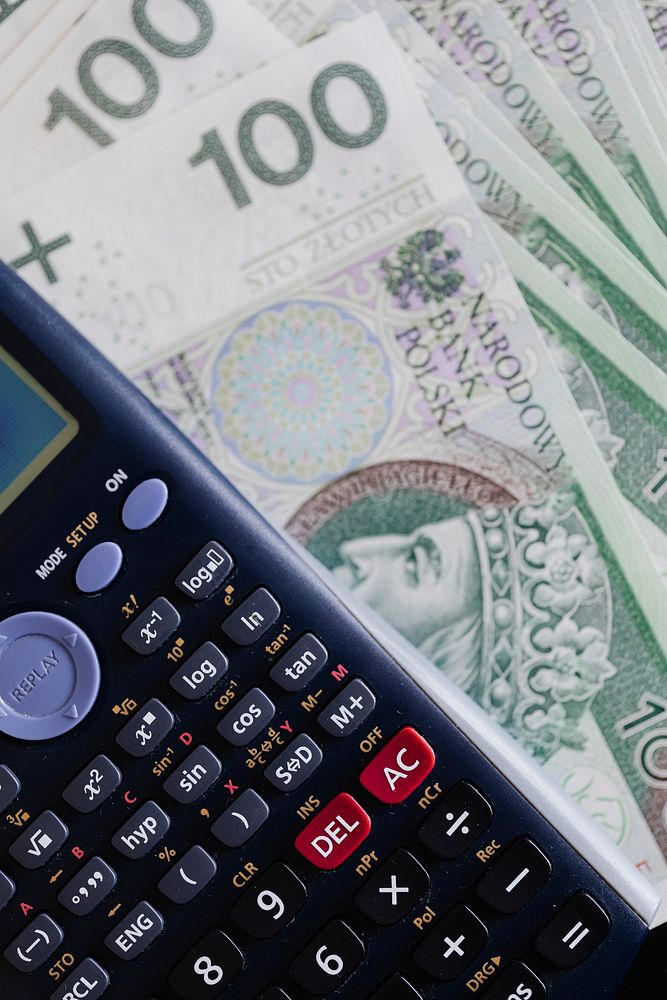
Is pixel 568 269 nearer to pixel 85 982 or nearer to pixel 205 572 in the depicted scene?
pixel 205 572

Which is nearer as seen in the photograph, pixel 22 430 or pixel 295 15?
pixel 22 430

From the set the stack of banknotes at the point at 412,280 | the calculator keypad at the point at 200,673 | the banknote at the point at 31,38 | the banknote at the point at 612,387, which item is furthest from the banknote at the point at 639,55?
the calculator keypad at the point at 200,673

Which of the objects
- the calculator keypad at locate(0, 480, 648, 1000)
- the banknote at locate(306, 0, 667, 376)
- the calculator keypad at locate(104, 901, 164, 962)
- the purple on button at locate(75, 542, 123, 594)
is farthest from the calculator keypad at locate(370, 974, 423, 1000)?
the banknote at locate(306, 0, 667, 376)

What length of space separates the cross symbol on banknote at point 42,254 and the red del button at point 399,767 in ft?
1.15

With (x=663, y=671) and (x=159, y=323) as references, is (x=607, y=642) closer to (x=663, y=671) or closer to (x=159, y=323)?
(x=663, y=671)

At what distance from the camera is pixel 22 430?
0.48 metres

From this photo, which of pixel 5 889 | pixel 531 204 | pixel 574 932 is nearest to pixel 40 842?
pixel 5 889

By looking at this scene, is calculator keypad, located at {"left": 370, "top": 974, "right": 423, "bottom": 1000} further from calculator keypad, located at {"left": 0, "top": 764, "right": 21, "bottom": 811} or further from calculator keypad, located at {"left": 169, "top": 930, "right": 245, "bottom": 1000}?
calculator keypad, located at {"left": 0, "top": 764, "right": 21, "bottom": 811}

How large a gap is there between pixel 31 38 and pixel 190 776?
45 cm

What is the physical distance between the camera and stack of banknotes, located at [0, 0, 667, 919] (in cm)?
64

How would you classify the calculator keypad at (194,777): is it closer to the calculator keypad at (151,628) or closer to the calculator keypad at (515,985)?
the calculator keypad at (151,628)

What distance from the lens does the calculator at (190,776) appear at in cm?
48

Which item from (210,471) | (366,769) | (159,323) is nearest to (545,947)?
(366,769)

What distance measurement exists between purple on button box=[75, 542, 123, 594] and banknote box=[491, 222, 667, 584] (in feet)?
1.02
